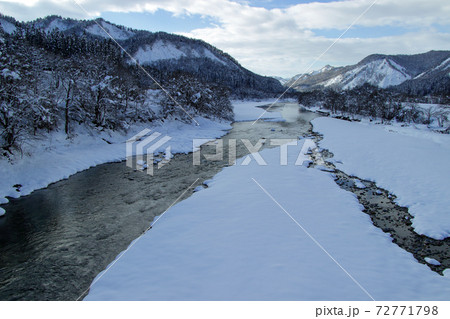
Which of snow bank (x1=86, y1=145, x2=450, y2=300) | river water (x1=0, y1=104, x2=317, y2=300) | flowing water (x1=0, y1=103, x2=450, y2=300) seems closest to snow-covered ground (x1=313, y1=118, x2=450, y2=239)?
flowing water (x1=0, y1=103, x2=450, y2=300)

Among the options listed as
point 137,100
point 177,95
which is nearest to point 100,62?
point 137,100

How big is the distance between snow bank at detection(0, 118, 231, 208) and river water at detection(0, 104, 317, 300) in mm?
998

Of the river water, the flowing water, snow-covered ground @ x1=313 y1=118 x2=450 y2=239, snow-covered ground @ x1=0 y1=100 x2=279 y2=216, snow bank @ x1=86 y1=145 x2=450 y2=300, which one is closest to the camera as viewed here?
snow bank @ x1=86 y1=145 x2=450 y2=300

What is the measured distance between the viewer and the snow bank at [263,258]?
19.9 ft

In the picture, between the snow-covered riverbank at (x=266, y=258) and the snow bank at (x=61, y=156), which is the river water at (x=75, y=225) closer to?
the snow bank at (x=61, y=156)

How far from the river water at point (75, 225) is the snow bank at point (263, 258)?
1.23 m

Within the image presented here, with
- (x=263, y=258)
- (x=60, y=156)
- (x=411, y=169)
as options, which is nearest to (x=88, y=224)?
(x=263, y=258)

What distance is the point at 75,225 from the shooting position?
1063cm

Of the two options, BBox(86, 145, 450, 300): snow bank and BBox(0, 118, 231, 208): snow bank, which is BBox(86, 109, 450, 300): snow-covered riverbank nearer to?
BBox(86, 145, 450, 300): snow bank

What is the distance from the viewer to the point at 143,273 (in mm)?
7055

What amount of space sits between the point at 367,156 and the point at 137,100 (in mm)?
28435

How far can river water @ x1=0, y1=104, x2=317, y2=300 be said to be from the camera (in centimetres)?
738

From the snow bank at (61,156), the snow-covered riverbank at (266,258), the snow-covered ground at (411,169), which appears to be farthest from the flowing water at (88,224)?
the snow bank at (61,156)
